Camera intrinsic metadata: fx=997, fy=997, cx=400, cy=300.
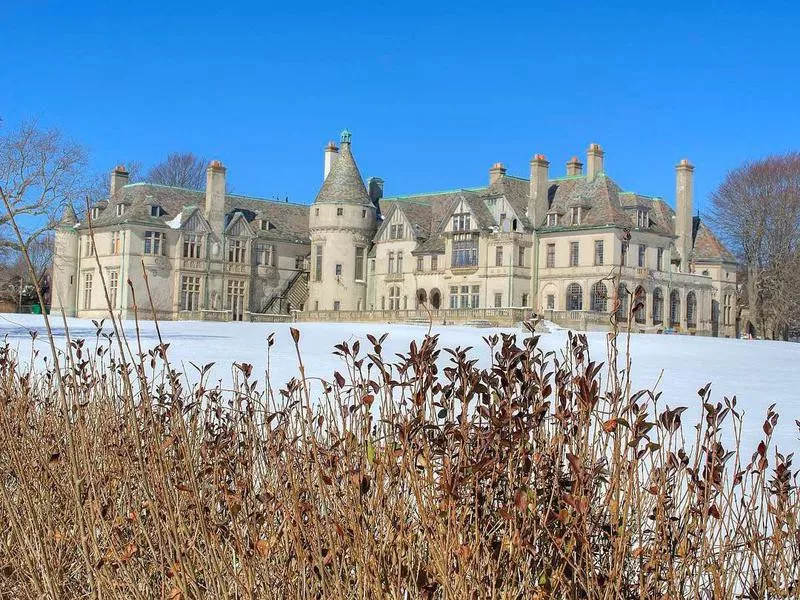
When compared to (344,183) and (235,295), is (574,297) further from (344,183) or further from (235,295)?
(235,295)

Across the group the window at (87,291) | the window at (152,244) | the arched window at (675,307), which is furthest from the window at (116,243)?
the arched window at (675,307)

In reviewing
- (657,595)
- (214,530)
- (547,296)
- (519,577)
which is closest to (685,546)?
(657,595)

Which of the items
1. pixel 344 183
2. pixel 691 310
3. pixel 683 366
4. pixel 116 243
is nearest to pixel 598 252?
pixel 691 310

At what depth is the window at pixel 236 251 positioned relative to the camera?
59375mm

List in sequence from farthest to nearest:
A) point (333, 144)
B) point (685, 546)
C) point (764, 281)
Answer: point (333, 144) < point (764, 281) < point (685, 546)

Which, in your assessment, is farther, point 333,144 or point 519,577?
point 333,144

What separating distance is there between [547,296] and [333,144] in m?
17.8

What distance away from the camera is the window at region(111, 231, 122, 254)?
185 ft

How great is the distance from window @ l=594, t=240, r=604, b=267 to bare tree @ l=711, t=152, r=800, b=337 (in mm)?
10735

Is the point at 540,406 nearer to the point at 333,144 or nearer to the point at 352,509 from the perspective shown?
the point at 352,509

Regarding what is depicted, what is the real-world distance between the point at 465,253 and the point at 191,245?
52.4 feet

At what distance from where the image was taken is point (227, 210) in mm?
60469

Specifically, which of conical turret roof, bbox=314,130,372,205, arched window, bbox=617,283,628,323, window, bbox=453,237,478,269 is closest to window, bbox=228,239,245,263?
conical turret roof, bbox=314,130,372,205

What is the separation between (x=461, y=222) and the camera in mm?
54812
